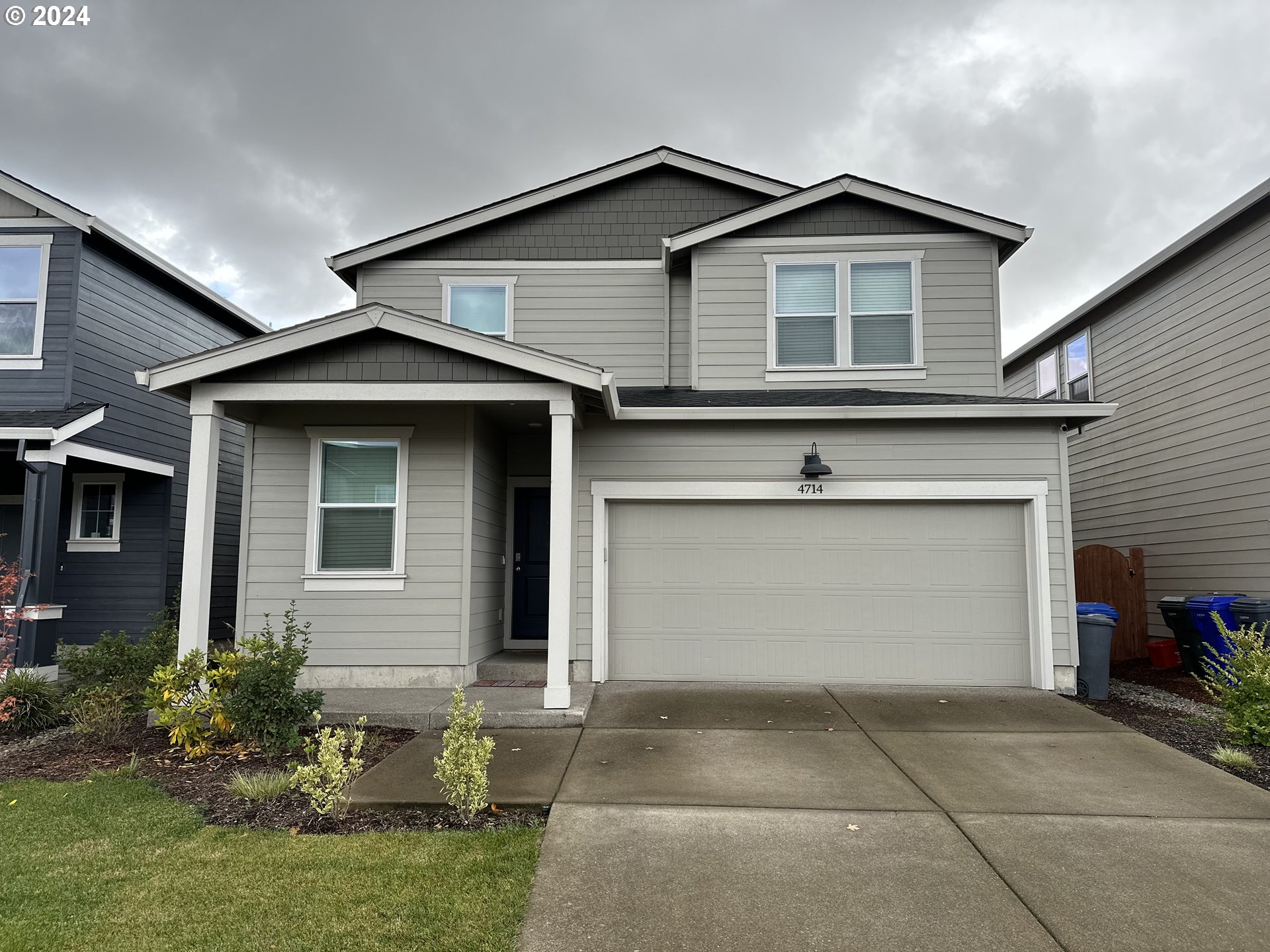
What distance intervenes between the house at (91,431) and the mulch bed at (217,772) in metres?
2.69

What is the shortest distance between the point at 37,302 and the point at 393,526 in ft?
18.7

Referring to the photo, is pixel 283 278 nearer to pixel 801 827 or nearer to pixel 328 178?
pixel 328 178

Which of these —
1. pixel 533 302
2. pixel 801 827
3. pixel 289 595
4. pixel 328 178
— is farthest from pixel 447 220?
pixel 801 827

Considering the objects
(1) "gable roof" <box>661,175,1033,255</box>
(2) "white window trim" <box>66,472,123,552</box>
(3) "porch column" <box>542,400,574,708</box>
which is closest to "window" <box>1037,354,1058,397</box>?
(1) "gable roof" <box>661,175,1033,255</box>

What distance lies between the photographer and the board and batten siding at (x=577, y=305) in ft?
33.2

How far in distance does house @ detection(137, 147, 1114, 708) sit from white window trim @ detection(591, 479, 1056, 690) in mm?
25

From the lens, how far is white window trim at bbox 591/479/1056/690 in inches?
308

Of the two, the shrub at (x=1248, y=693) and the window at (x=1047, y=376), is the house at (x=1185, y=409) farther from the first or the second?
the shrub at (x=1248, y=693)

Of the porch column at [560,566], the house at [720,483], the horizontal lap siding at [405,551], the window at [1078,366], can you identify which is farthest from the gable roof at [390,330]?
the window at [1078,366]

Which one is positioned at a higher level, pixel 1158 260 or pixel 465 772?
pixel 1158 260

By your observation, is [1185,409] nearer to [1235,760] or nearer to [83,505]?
[1235,760]

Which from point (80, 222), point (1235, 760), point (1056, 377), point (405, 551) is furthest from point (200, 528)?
point (1056, 377)

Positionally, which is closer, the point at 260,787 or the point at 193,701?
the point at 260,787

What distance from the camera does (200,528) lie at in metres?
6.83
